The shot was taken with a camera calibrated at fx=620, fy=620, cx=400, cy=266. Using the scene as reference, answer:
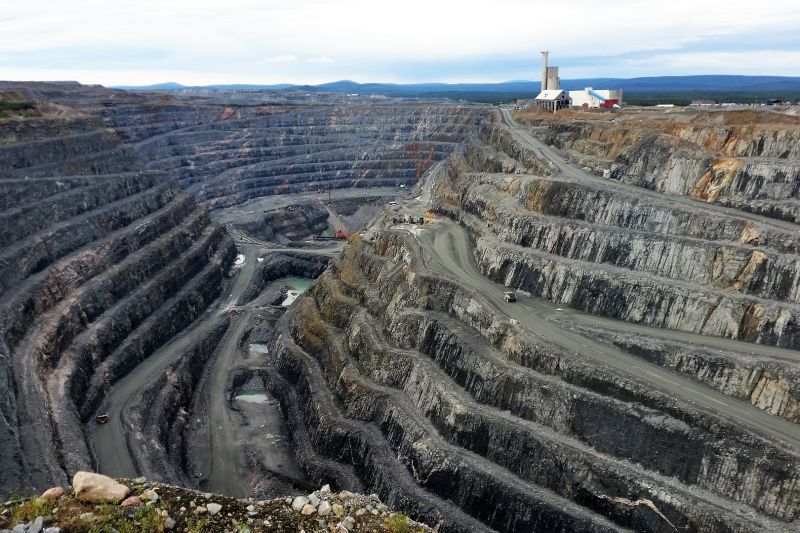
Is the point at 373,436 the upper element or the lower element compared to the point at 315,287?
lower

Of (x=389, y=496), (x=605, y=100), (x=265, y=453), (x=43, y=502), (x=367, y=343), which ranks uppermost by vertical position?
(x=605, y=100)

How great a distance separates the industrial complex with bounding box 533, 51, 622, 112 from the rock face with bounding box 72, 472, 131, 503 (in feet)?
340

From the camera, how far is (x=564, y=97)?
11694 cm

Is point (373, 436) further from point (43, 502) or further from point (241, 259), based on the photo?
point (241, 259)

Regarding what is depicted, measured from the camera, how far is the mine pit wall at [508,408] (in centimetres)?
3319

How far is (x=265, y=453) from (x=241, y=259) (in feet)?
185

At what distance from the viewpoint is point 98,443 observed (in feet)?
168

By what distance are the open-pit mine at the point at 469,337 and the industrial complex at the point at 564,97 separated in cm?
1780

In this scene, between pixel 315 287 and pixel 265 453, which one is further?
pixel 315 287

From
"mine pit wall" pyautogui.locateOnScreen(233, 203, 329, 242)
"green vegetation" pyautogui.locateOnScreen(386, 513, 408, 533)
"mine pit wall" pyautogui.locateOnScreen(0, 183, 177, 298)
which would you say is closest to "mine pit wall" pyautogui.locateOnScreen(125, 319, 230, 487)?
"mine pit wall" pyautogui.locateOnScreen(0, 183, 177, 298)

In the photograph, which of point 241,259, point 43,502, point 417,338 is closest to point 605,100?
point 241,259

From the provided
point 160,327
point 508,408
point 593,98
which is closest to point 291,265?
Answer: point 160,327

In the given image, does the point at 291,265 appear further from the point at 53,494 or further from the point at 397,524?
the point at 397,524

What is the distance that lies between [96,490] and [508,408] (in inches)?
1103
